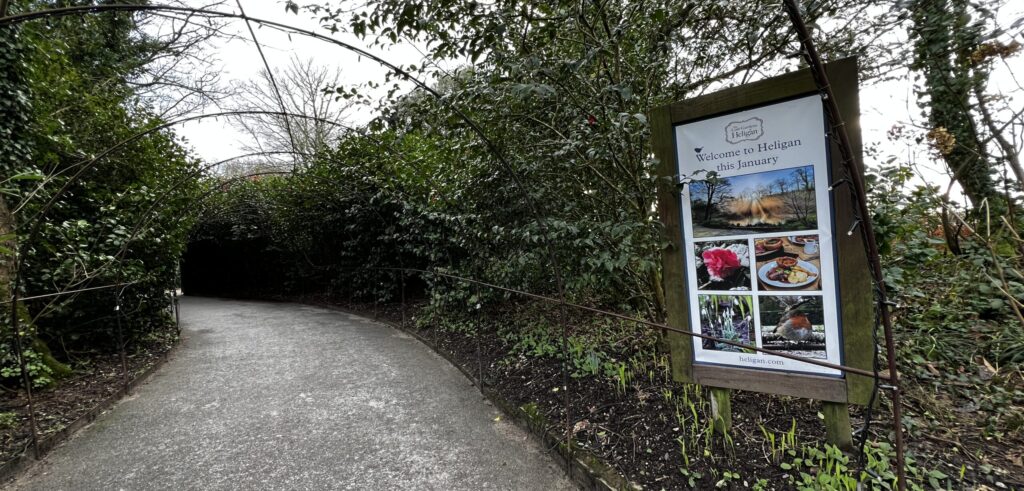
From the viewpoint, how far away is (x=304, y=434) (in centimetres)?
301

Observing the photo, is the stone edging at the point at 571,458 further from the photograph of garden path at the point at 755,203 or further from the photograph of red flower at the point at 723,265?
the photograph of garden path at the point at 755,203

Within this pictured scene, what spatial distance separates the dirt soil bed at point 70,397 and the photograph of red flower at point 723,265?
432cm

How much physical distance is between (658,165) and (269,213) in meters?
10.5

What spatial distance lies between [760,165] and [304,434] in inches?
132

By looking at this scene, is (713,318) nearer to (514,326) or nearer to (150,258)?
(514,326)

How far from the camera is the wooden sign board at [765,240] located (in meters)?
1.81

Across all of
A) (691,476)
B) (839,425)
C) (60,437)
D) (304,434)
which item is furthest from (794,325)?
(60,437)

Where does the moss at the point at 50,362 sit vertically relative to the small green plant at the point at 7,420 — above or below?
above

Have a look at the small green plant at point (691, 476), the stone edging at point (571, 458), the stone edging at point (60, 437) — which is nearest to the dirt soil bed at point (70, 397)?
the stone edging at point (60, 437)

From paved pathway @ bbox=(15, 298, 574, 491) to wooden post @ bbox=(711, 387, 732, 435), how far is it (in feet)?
2.88

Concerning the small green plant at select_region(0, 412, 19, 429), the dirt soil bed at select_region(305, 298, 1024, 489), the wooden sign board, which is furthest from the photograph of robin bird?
the small green plant at select_region(0, 412, 19, 429)

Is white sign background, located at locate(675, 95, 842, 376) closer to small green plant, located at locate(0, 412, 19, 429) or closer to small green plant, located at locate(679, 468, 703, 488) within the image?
small green plant, located at locate(679, 468, 703, 488)

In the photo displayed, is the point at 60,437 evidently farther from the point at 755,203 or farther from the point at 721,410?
the point at 755,203

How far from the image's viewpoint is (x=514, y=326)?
15.6 ft
